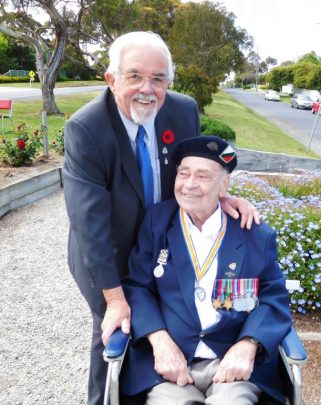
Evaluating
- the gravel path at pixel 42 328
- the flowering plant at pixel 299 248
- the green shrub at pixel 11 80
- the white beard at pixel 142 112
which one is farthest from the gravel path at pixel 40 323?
the green shrub at pixel 11 80

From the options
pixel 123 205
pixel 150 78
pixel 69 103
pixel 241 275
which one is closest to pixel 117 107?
pixel 150 78

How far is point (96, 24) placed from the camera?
2403cm

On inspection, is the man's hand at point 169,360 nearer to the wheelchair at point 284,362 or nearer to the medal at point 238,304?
the wheelchair at point 284,362

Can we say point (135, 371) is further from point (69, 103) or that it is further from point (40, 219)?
point (69, 103)

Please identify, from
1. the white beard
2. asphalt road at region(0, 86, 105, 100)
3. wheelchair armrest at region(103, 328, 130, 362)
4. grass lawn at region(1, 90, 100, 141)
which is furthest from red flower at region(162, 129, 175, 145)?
asphalt road at region(0, 86, 105, 100)

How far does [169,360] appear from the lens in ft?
6.06

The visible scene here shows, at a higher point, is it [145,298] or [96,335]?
[145,298]

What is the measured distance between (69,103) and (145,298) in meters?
20.5

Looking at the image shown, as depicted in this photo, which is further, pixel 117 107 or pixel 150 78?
pixel 117 107

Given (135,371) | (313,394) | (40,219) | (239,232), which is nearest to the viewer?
(135,371)

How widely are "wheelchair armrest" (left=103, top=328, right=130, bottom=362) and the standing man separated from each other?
3 cm

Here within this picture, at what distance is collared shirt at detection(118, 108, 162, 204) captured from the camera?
1.94 metres

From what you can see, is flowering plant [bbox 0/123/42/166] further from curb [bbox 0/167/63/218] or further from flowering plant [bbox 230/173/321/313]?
flowering plant [bbox 230/173/321/313]

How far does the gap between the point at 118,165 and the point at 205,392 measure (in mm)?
1109
